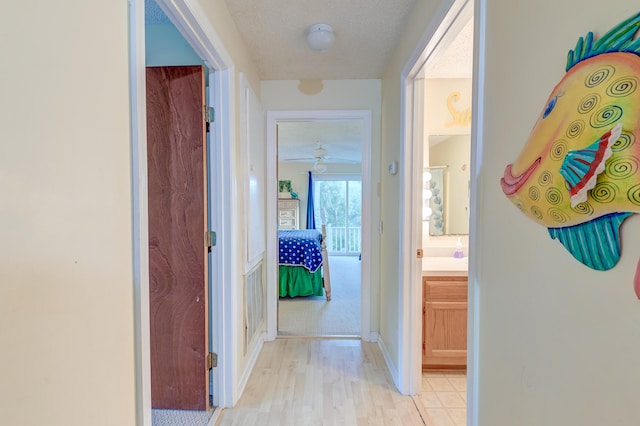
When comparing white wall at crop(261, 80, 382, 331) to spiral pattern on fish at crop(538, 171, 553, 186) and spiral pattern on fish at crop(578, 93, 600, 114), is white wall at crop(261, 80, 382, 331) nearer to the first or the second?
spiral pattern on fish at crop(538, 171, 553, 186)

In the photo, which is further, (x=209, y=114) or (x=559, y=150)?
(x=209, y=114)

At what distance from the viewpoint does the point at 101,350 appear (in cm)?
75

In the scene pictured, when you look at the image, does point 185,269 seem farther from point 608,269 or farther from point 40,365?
point 608,269

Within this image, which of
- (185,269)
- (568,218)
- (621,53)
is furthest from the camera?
(185,269)

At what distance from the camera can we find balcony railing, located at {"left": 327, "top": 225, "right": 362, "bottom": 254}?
26.0 feet

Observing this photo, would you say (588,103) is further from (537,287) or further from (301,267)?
(301,267)

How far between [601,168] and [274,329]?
2.74 m

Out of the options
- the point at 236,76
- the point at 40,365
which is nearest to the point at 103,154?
the point at 40,365

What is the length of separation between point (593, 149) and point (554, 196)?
0.12 m

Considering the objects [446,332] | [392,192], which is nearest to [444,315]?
[446,332]

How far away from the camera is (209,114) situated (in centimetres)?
173

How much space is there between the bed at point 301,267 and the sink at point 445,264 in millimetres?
1694

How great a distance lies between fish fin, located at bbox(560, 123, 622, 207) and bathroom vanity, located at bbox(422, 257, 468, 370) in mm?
1647

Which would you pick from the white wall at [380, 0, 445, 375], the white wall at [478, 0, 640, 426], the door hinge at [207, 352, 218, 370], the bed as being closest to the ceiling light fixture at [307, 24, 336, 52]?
the white wall at [380, 0, 445, 375]
